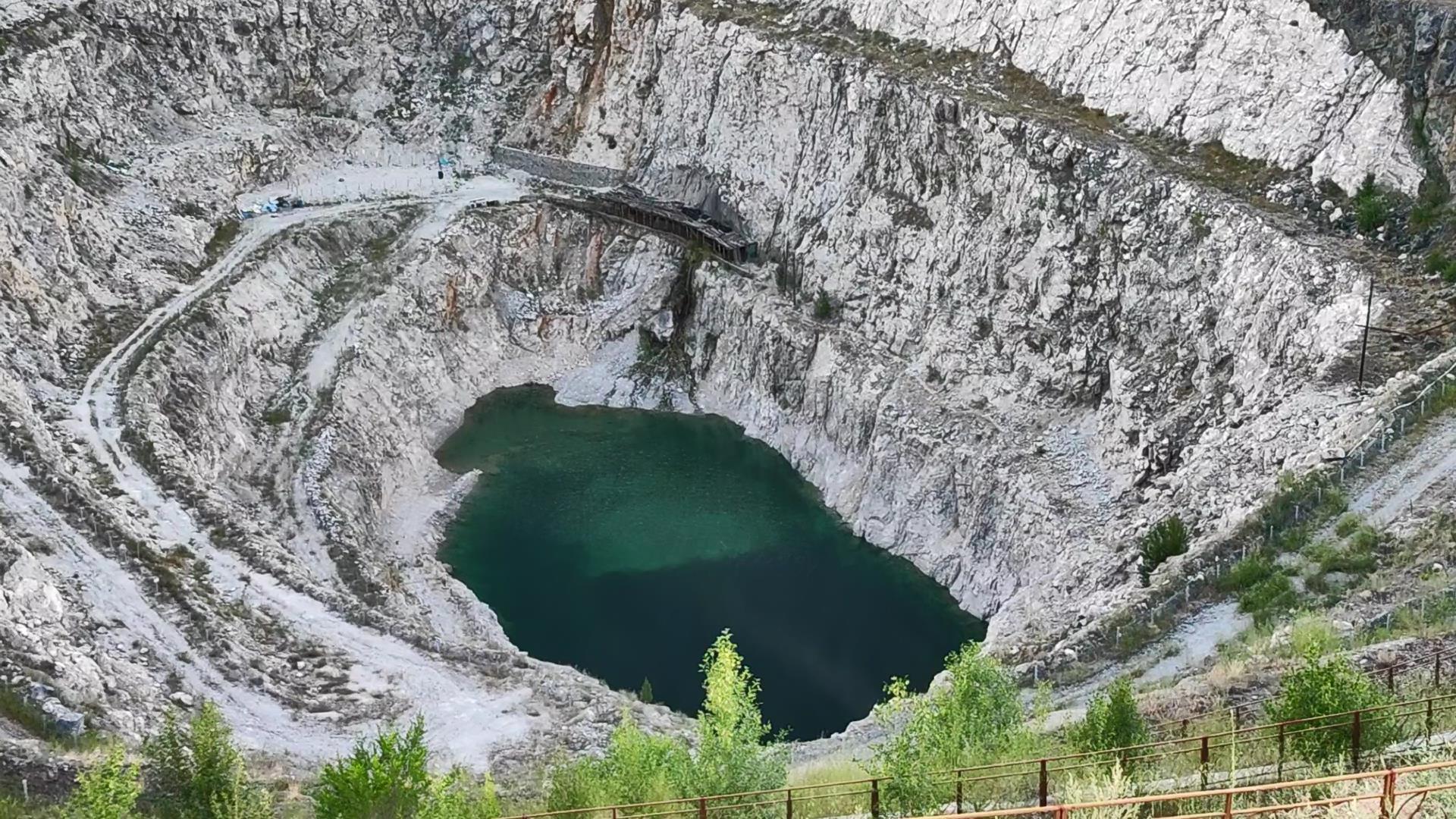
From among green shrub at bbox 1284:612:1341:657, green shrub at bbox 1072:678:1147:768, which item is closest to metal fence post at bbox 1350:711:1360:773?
green shrub at bbox 1072:678:1147:768

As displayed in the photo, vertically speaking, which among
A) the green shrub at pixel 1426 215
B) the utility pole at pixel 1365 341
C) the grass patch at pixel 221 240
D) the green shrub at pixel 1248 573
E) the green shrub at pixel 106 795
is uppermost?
the grass patch at pixel 221 240

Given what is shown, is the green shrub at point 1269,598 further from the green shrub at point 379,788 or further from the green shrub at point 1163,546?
the green shrub at point 379,788

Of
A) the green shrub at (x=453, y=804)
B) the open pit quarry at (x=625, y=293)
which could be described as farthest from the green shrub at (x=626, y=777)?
the open pit quarry at (x=625, y=293)

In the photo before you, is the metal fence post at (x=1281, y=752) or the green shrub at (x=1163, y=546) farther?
the green shrub at (x=1163, y=546)

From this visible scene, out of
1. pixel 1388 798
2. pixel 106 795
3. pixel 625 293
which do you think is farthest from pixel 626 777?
pixel 625 293

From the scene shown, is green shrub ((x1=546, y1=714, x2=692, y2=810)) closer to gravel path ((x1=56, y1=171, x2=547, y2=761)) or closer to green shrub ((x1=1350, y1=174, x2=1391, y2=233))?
gravel path ((x1=56, y1=171, x2=547, y2=761))

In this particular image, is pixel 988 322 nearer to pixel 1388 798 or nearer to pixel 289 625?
pixel 289 625
